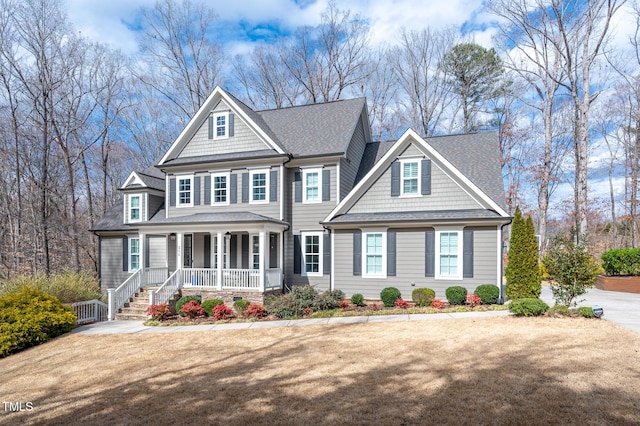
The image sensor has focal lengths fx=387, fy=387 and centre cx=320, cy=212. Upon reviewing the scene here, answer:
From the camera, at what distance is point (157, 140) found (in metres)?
33.0

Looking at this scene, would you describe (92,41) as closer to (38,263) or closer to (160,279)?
(38,263)

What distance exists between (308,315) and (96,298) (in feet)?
30.6

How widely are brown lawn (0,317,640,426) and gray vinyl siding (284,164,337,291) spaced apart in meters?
6.06

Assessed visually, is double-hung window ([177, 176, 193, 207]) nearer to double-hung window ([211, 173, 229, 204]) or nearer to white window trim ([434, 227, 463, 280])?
double-hung window ([211, 173, 229, 204])

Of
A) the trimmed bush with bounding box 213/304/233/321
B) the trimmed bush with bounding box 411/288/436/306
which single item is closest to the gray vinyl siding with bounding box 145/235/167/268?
the trimmed bush with bounding box 213/304/233/321

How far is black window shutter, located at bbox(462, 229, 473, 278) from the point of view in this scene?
14.1 m

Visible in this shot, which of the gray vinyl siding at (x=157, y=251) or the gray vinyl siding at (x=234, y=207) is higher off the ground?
the gray vinyl siding at (x=234, y=207)

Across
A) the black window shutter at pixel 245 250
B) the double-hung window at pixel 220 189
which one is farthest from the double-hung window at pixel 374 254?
the double-hung window at pixel 220 189

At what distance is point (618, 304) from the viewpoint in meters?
14.0

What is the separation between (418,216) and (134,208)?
1462 cm

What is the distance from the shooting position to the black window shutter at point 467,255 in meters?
14.1

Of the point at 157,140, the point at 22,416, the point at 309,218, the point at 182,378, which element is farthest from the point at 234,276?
the point at 157,140

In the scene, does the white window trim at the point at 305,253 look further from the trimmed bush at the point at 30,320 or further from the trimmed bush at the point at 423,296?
the trimmed bush at the point at 30,320

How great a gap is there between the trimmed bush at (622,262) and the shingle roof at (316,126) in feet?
46.6
